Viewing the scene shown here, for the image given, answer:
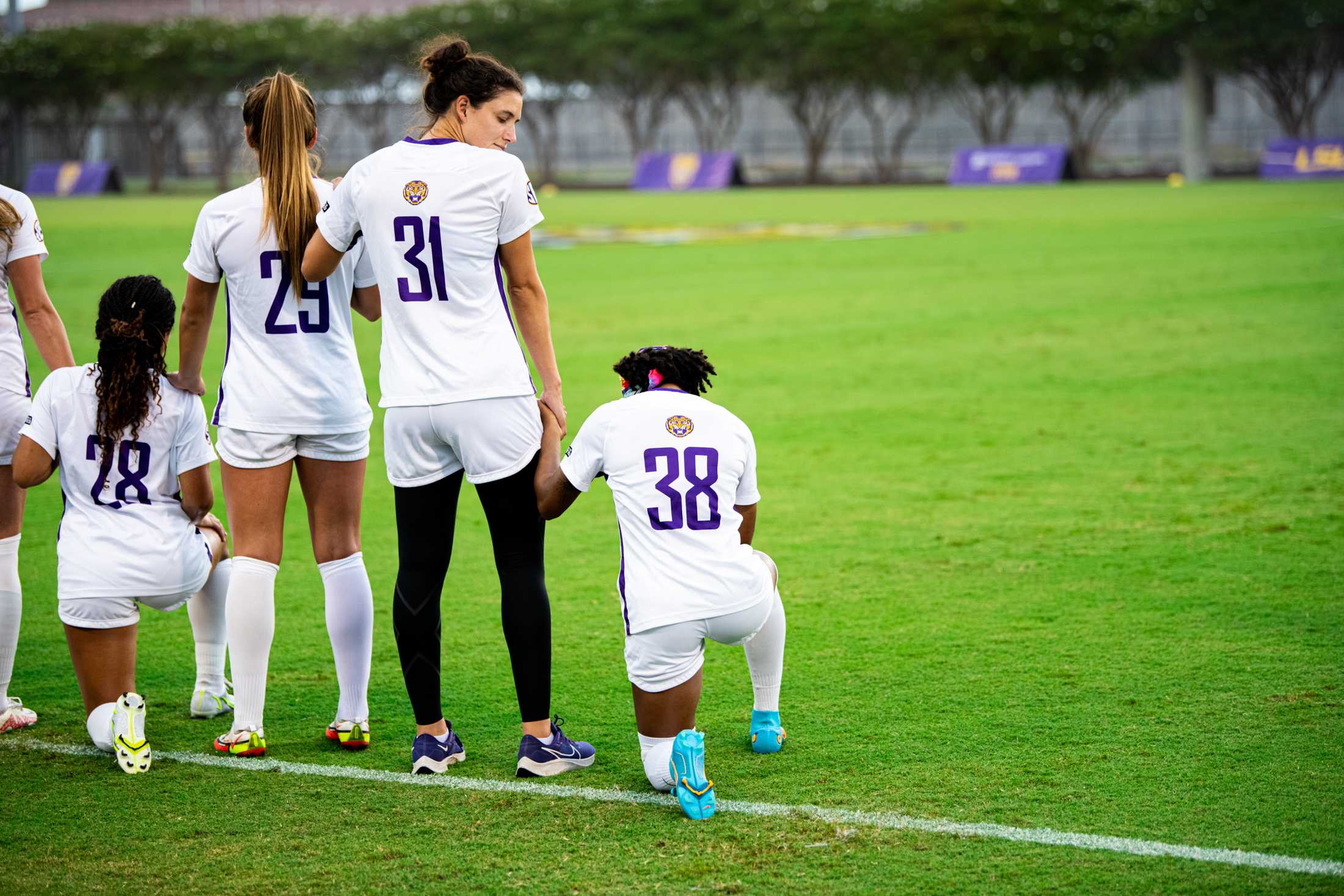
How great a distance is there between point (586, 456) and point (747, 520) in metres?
0.58

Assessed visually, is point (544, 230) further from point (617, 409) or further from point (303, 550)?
point (617, 409)

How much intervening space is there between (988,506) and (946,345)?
587cm

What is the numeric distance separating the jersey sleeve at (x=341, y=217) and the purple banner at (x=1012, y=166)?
154ft

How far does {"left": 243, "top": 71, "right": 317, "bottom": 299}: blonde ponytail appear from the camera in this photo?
431 centimetres

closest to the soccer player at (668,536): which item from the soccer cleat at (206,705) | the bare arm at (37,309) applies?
the soccer cleat at (206,705)

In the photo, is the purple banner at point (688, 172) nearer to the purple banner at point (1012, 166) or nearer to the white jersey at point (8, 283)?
the purple banner at point (1012, 166)

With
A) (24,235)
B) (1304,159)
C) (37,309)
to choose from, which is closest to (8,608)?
(37,309)

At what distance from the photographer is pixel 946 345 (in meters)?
13.6

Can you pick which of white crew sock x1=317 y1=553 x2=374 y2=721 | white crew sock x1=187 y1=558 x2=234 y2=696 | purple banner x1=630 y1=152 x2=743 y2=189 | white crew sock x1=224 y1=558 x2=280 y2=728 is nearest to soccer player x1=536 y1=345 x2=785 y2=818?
white crew sock x1=317 y1=553 x2=374 y2=721

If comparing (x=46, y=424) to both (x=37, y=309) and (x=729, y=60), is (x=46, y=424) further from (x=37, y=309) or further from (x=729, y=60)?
(x=729, y=60)

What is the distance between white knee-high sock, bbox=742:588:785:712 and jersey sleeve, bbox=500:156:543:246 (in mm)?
1418

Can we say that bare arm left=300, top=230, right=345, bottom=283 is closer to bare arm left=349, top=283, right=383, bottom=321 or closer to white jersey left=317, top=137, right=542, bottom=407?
white jersey left=317, top=137, right=542, bottom=407

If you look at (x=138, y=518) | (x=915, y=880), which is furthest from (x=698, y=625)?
(x=138, y=518)

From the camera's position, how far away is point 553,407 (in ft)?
Answer: 14.1
